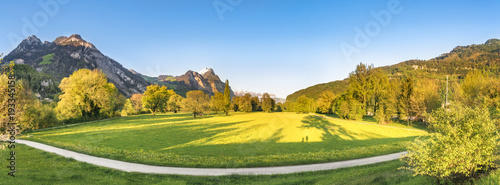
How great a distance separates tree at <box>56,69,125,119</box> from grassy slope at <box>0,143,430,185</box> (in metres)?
38.8

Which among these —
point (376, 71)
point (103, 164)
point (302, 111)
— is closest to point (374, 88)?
point (376, 71)

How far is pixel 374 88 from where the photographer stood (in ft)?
206

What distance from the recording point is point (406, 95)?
4912 cm

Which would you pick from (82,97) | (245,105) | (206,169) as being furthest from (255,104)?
(206,169)

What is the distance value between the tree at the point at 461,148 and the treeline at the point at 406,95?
15681 millimetres

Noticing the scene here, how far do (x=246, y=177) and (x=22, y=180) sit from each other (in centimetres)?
1088

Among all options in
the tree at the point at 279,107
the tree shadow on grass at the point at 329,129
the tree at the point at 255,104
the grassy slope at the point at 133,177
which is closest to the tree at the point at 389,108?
the tree shadow on grass at the point at 329,129

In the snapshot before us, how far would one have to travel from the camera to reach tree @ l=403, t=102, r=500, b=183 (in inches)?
273

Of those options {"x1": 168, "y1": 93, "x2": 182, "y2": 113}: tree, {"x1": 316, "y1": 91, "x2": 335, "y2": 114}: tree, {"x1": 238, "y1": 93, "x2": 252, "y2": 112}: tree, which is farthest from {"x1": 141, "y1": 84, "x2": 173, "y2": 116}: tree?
{"x1": 316, "y1": 91, "x2": 335, "y2": 114}: tree

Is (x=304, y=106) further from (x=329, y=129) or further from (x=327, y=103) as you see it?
(x=329, y=129)

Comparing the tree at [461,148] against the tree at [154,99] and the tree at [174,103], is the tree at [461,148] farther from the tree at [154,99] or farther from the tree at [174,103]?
the tree at [174,103]

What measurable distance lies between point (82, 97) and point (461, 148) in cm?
6158

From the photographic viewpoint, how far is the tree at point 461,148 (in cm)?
692

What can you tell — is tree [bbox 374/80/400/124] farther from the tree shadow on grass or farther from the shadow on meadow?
the shadow on meadow
